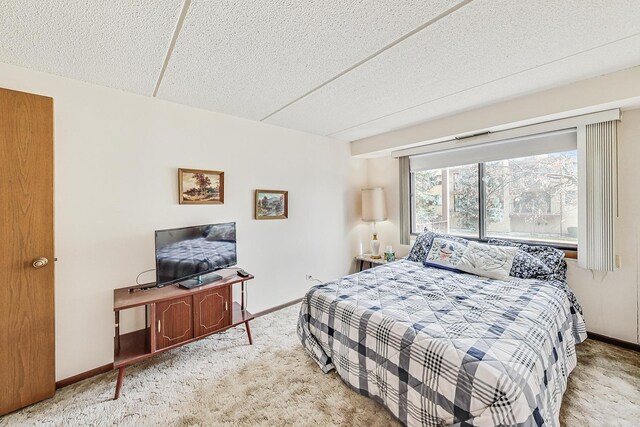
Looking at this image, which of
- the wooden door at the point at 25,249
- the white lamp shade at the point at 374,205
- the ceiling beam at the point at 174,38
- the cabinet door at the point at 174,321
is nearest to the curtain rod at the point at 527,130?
the white lamp shade at the point at 374,205

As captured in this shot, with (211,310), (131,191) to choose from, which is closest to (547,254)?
(211,310)

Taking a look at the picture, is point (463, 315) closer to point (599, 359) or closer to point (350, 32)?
point (599, 359)

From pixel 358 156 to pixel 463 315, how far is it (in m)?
2.90

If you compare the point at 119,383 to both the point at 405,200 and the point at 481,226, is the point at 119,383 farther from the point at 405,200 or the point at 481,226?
the point at 481,226

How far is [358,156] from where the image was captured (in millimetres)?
4113

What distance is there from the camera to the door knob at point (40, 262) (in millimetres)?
1723

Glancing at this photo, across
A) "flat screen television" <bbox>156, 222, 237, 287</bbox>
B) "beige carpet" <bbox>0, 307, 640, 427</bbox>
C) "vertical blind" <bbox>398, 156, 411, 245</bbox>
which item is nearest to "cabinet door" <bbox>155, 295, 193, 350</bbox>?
"flat screen television" <bbox>156, 222, 237, 287</bbox>

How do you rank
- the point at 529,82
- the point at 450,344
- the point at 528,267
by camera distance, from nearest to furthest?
the point at 450,344
the point at 529,82
the point at 528,267

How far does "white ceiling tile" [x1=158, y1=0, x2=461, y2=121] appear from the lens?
1290 mm

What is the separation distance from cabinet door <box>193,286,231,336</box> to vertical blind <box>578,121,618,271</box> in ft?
10.9

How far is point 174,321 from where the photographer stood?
6.74 feet

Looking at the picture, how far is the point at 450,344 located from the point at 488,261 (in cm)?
159

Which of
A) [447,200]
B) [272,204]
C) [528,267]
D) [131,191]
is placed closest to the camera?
[131,191]

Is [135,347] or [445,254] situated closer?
[135,347]
